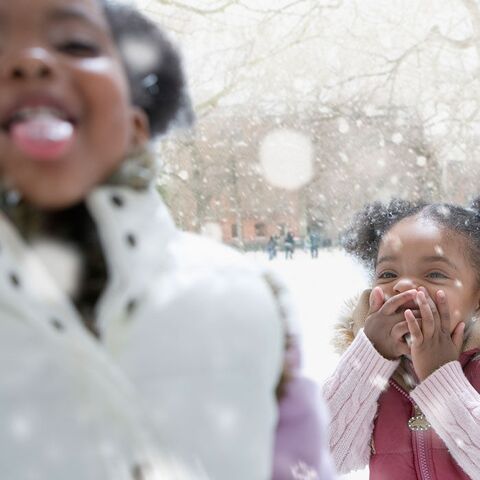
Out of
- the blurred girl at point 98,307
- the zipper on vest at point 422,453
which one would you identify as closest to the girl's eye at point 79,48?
the blurred girl at point 98,307

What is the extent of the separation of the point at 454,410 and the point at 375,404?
10 centimetres

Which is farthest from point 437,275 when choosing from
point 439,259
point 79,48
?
point 79,48

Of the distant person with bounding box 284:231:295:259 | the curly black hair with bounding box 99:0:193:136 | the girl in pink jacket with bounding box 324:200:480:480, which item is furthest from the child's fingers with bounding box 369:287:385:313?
the distant person with bounding box 284:231:295:259

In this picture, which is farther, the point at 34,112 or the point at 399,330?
the point at 399,330

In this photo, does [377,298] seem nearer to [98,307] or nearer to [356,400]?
[356,400]

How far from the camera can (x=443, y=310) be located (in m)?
0.80

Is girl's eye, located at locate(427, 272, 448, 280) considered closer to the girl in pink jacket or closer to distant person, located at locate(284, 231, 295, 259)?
the girl in pink jacket

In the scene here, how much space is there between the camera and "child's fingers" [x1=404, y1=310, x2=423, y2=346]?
78 centimetres

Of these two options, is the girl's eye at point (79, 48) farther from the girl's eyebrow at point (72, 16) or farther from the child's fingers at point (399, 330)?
the child's fingers at point (399, 330)

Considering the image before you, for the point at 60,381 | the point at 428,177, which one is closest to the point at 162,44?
the point at 60,381

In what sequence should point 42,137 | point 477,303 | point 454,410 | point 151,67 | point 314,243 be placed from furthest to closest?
point 314,243 → point 477,303 → point 454,410 → point 151,67 → point 42,137

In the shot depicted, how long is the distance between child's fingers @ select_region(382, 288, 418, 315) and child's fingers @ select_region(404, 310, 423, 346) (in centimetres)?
2

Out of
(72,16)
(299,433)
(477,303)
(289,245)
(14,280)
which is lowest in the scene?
(289,245)

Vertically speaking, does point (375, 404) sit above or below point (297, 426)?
below
